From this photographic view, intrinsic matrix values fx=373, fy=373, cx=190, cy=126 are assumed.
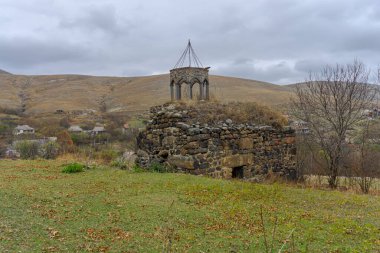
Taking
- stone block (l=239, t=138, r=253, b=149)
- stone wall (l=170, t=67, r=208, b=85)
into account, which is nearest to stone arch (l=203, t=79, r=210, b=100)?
stone wall (l=170, t=67, r=208, b=85)

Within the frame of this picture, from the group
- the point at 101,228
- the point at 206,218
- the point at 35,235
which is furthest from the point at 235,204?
the point at 35,235

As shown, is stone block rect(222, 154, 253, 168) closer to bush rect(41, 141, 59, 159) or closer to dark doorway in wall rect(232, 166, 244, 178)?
dark doorway in wall rect(232, 166, 244, 178)

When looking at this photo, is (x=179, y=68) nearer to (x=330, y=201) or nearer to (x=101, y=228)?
(x=330, y=201)

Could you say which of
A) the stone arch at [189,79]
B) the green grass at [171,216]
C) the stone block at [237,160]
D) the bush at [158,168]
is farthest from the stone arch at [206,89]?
the green grass at [171,216]

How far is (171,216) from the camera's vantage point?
23.5 ft

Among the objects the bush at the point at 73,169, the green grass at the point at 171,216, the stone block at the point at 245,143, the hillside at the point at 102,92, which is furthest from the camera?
the hillside at the point at 102,92

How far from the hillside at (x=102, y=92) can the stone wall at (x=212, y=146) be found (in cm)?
4096

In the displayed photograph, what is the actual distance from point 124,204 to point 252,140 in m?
6.99

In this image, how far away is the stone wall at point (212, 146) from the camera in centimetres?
1268

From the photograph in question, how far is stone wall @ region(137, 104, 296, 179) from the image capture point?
12680mm

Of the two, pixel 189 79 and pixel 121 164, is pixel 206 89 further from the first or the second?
pixel 121 164

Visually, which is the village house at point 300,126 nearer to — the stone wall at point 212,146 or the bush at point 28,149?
the stone wall at point 212,146

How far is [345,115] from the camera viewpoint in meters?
13.9

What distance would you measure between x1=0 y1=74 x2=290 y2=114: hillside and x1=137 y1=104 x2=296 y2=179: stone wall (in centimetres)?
4096
